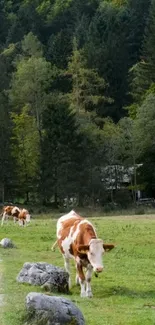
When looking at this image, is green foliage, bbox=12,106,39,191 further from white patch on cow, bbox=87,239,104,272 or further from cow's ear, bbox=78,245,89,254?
white patch on cow, bbox=87,239,104,272

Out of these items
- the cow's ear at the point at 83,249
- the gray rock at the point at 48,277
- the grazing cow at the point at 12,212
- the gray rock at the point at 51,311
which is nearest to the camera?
the gray rock at the point at 51,311

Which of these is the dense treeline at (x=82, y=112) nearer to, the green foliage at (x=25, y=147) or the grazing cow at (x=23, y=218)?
the green foliage at (x=25, y=147)

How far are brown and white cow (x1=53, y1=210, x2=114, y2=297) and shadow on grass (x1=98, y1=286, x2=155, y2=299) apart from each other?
62 cm

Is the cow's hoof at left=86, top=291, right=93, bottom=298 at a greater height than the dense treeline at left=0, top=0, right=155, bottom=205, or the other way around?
the dense treeline at left=0, top=0, right=155, bottom=205

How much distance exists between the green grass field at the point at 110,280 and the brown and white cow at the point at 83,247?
50cm

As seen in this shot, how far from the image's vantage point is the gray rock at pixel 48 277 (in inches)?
669

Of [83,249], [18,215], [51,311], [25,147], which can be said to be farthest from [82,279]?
[25,147]

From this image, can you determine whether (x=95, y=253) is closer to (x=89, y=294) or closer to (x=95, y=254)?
(x=95, y=254)

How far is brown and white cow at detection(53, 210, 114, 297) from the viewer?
650 inches

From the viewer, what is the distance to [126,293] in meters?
17.3

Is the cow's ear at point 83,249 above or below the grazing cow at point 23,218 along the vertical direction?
below

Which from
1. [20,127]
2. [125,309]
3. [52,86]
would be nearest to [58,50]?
[52,86]

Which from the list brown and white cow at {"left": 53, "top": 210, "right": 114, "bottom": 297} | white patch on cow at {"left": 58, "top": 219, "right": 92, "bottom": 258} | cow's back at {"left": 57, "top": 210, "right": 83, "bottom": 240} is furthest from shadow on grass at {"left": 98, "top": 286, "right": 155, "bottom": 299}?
cow's back at {"left": 57, "top": 210, "right": 83, "bottom": 240}

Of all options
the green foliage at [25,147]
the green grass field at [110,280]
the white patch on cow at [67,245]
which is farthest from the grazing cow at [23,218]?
the green foliage at [25,147]
